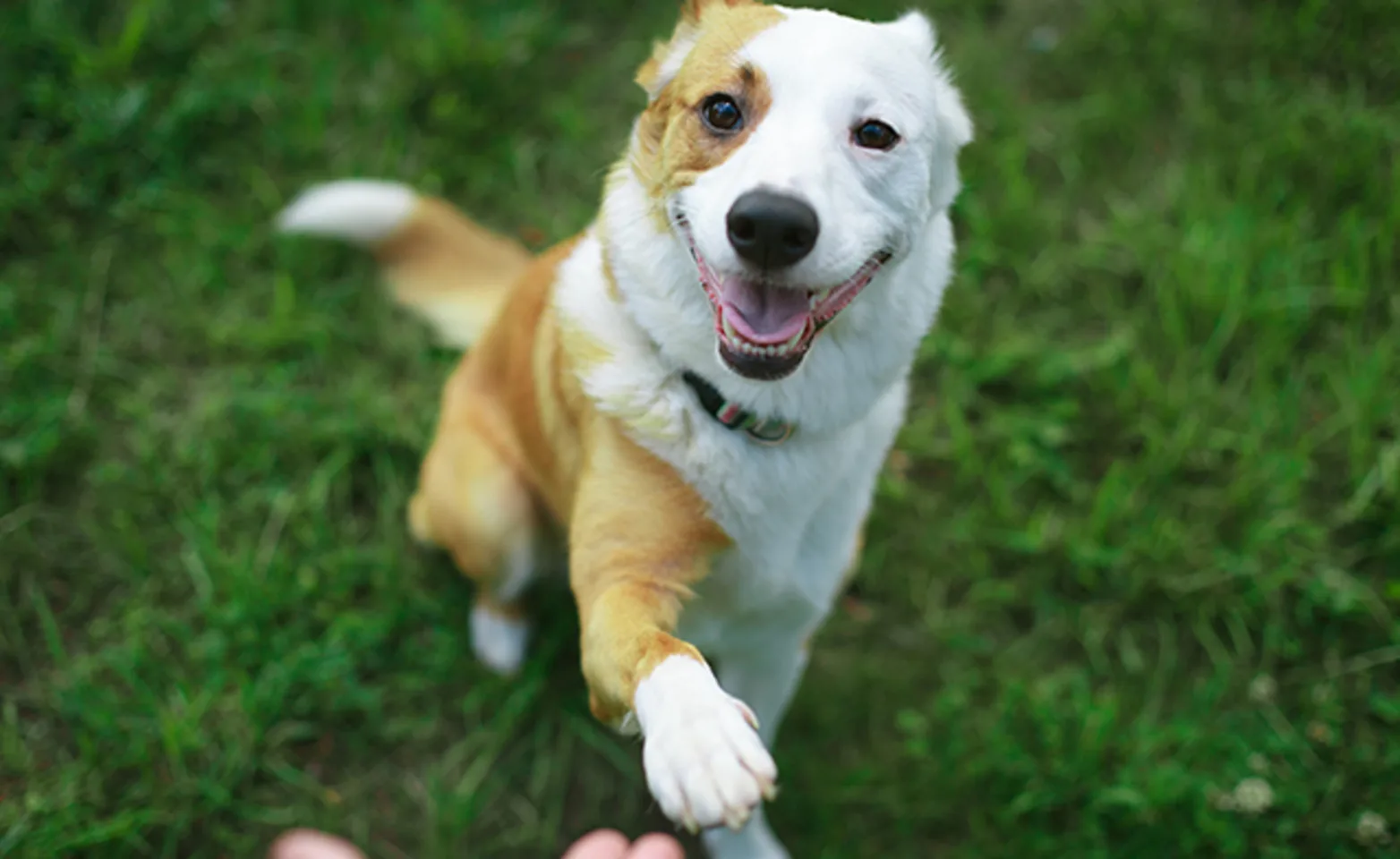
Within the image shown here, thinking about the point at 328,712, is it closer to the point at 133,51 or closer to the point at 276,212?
the point at 276,212

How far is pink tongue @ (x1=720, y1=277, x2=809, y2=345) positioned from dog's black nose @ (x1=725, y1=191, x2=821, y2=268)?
0.13 meters

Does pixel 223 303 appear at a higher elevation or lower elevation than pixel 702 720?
lower

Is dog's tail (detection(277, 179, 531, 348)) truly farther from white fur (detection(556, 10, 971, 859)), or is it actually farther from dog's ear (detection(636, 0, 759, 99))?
dog's ear (detection(636, 0, 759, 99))

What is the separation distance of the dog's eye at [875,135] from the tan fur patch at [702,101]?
0.57ft

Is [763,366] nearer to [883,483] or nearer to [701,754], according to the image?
[701,754]

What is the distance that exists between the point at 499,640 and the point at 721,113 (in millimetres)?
1741

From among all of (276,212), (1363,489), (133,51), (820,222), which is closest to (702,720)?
(820,222)

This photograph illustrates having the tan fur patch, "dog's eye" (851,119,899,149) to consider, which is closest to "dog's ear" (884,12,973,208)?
"dog's eye" (851,119,899,149)

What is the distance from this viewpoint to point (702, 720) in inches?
63.6

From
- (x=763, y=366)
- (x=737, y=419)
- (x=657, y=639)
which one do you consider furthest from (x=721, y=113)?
(x=657, y=639)

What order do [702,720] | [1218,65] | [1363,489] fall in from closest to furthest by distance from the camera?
[702,720] → [1363,489] → [1218,65]

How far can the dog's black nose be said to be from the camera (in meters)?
1.73

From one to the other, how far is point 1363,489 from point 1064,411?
88cm

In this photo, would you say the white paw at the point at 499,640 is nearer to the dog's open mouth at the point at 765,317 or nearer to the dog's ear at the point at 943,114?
the dog's open mouth at the point at 765,317
